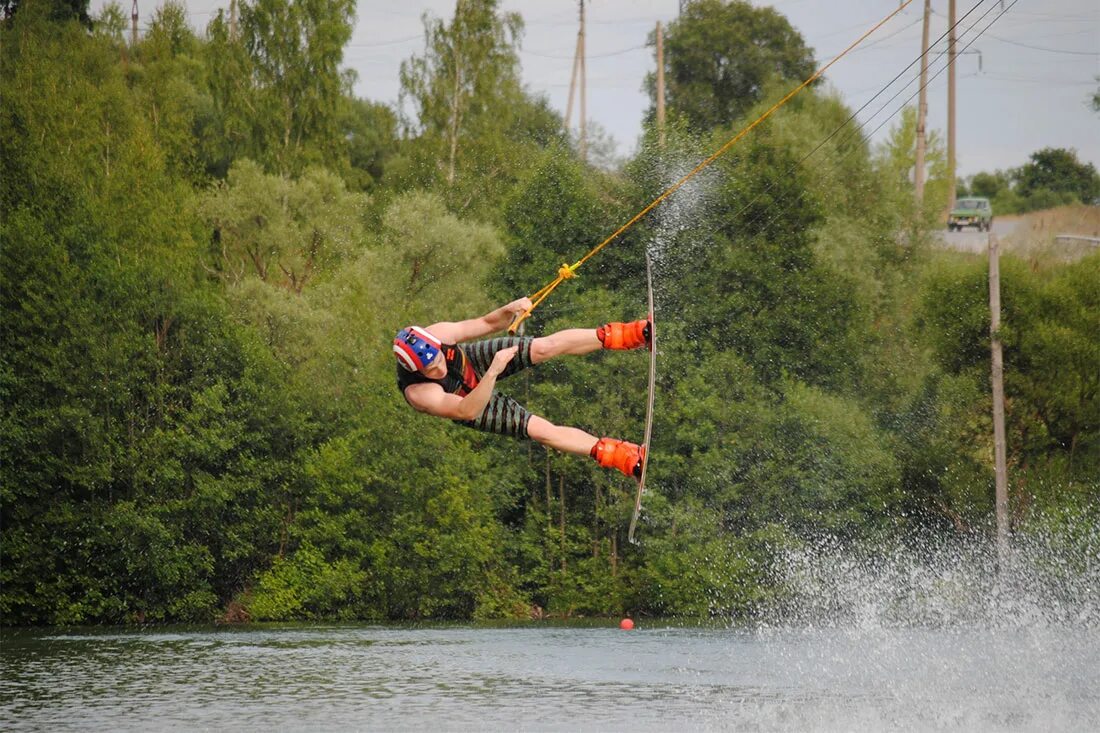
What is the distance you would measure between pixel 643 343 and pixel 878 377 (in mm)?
18981

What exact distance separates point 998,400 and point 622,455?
55.7 feet

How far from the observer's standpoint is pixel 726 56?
3688 cm

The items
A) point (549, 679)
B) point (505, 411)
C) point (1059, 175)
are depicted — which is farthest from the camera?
point (1059, 175)

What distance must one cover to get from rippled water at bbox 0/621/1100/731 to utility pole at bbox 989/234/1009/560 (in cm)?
258

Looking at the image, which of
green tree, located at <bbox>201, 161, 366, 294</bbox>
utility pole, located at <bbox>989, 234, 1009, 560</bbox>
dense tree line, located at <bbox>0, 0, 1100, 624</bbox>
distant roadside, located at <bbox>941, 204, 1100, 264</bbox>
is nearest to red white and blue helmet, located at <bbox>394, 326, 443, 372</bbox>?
dense tree line, located at <bbox>0, 0, 1100, 624</bbox>

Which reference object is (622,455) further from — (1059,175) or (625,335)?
(1059,175)

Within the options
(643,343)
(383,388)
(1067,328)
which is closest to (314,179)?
(383,388)

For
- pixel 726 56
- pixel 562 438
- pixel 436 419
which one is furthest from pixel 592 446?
pixel 726 56

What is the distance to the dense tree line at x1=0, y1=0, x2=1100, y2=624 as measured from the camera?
23.3m

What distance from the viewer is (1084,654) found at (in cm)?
1697

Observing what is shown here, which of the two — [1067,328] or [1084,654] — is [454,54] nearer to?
[1067,328]

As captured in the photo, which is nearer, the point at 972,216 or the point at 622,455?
the point at 622,455

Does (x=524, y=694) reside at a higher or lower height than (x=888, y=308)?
lower

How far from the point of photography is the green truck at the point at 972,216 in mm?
34250
